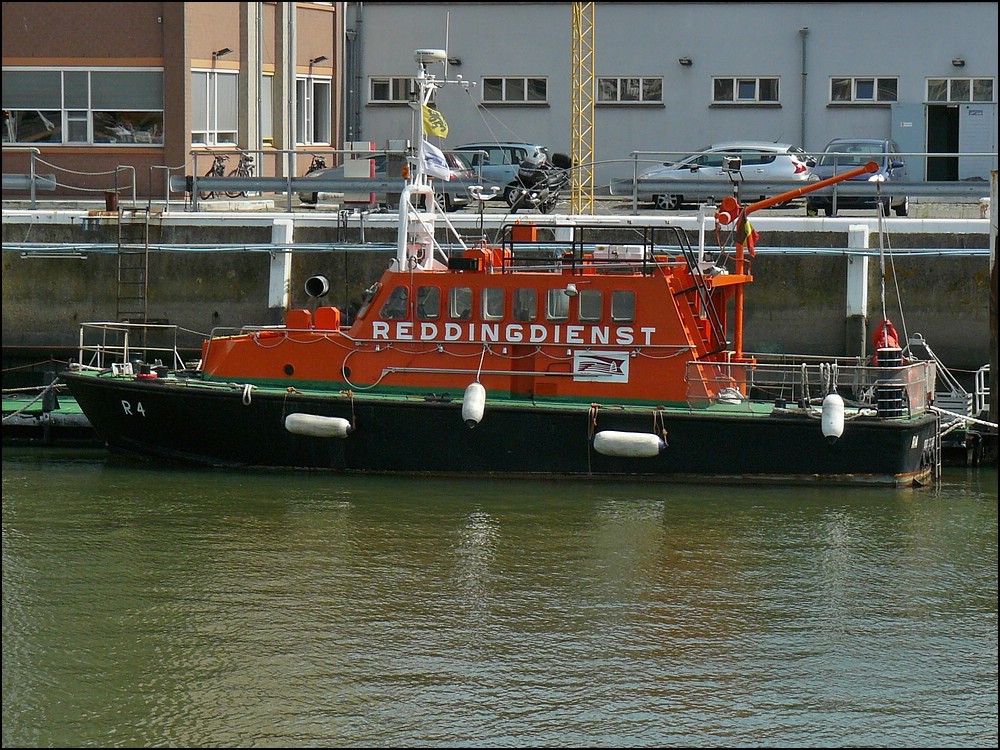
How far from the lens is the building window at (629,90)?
29938mm

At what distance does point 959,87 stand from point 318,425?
20264 mm

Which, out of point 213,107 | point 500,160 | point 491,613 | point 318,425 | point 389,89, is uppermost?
point 389,89

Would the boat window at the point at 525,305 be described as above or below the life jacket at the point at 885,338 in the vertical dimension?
above

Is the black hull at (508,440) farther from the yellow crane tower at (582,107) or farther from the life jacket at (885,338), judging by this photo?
the yellow crane tower at (582,107)

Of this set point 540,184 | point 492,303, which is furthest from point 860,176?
point 492,303

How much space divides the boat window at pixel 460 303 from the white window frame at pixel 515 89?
16.8 m

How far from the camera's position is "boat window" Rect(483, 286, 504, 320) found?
13891mm

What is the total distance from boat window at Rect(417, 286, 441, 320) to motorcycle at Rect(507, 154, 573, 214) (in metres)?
3.52

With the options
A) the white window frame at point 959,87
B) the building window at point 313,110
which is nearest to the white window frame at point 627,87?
the white window frame at point 959,87

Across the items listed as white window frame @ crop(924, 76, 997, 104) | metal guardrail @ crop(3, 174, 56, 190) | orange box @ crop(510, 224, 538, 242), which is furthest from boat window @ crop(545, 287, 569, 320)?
white window frame @ crop(924, 76, 997, 104)

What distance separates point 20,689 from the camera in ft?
29.3

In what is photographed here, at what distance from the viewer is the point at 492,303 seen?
13.9 metres

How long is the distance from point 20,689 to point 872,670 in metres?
5.53

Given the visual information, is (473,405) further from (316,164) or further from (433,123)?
(316,164)
